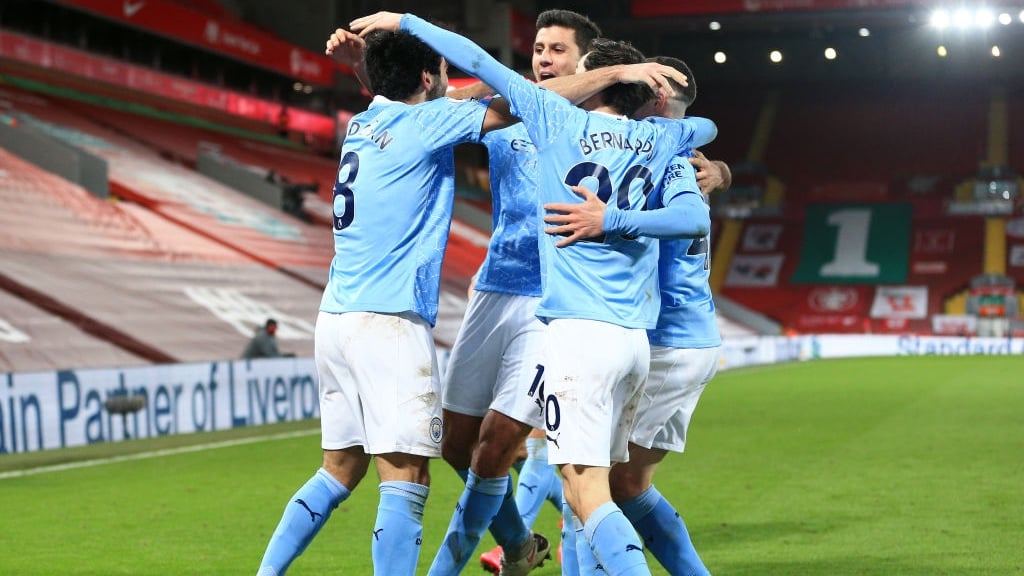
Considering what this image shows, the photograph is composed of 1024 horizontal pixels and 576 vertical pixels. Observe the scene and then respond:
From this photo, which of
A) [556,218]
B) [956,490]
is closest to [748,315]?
[956,490]

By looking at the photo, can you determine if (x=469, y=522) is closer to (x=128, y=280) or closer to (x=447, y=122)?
(x=447, y=122)

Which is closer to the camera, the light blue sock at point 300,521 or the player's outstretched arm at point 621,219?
the player's outstretched arm at point 621,219

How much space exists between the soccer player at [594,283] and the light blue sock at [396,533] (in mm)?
A: 567

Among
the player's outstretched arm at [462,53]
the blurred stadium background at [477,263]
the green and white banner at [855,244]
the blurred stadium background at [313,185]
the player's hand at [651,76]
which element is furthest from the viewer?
the green and white banner at [855,244]

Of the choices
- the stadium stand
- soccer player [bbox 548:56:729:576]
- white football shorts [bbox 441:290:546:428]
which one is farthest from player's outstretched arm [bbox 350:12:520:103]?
the stadium stand

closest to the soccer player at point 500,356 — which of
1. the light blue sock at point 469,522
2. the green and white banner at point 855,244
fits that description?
the light blue sock at point 469,522

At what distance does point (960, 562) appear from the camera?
6.53m

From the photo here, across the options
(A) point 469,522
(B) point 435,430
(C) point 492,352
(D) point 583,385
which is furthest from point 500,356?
(D) point 583,385

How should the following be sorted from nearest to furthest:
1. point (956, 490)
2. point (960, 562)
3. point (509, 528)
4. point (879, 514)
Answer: point (509, 528) → point (960, 562) → point (879, 514) → point (956, 490)

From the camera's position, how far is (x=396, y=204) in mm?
4754

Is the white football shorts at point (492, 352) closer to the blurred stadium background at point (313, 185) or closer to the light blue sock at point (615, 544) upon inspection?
the light blue sock at point (615, 544)

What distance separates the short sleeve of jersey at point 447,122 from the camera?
15.4 feet

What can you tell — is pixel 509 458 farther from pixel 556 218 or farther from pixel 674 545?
pixel 556 218

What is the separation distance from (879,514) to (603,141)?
4.62 metres
